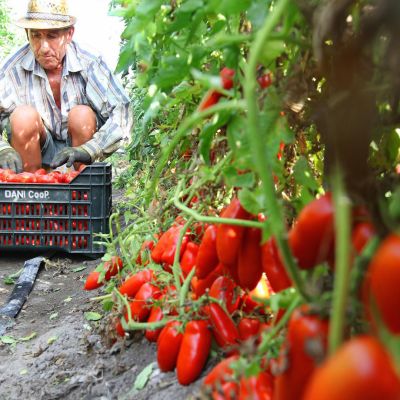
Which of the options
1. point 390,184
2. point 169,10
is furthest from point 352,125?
point 169,10

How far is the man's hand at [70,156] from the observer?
4277 millimetres

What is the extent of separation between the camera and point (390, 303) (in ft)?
1.83

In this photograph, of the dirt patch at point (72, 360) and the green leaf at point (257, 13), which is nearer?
the green leaf at point (257, 13)

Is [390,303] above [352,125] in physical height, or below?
below

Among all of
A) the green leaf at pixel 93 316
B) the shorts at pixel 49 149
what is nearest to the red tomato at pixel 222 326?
the green leaf at pixel 93 316

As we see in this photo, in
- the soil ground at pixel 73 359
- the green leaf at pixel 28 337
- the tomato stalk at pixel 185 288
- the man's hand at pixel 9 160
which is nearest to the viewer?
the tomato stalk at pixel 185 288

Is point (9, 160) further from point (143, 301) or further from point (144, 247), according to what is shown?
point (143, 301)

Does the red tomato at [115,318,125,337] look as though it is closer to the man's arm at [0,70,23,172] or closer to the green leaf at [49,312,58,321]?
the green leaf at [49,312,58,321]

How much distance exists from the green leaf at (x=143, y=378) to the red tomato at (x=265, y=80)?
2.61 ft

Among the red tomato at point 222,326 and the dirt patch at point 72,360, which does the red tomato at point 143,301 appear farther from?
the red tomato at point 222,326

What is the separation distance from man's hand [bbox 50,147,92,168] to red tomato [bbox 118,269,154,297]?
247 centimetres

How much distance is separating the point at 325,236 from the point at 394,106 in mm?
315

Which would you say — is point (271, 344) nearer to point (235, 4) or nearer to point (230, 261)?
point (230, 261)

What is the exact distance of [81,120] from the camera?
443cm
